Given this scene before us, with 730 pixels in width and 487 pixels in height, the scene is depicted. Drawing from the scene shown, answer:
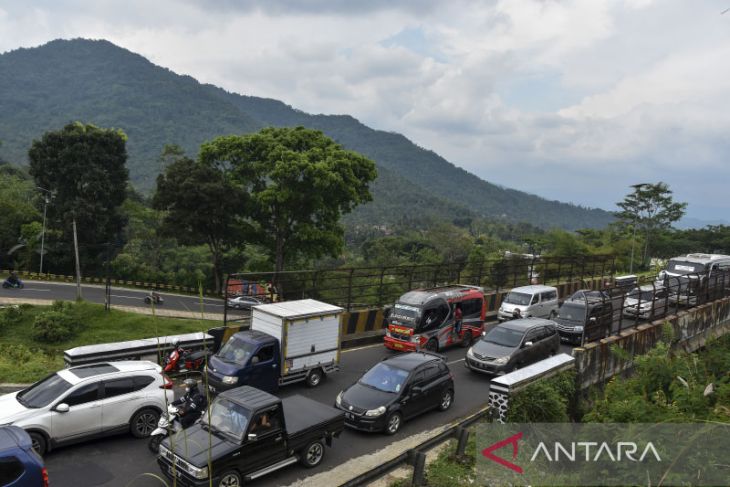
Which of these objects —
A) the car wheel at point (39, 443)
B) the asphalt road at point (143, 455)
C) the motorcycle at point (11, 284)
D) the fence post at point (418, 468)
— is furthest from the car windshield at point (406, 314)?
the motorcycle at point (11, 284)

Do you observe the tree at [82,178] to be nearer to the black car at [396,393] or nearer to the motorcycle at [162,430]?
the motorcycle at [162,430]

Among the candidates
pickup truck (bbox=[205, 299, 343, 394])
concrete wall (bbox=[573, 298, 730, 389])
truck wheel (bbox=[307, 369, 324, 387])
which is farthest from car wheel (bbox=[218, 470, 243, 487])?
concrete wall (bbox=[573, 298, 730, 389])

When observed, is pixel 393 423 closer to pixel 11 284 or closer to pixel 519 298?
pixel 519 298

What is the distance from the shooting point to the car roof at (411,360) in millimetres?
12195

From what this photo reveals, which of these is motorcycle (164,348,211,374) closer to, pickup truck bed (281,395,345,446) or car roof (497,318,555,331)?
pickup truck bed (281,395,345,446)

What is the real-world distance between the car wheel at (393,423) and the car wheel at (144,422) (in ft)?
16.6

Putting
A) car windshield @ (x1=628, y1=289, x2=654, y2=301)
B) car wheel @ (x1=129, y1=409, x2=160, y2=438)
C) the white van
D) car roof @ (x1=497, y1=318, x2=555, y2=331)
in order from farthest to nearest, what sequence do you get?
1. the white van
2. car windshield @ (x1=628, y1=289, x2=654, y2=301)
3. car roof @ (x1=497, y1=318, x2=555, y2=331)
4. car wheel @ (x1=129, y1=409, x2=160, y2=438)

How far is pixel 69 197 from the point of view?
41.9 m

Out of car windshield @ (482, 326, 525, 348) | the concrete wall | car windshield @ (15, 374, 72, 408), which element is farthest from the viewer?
car windshield @ (482, 326, 525, 348)

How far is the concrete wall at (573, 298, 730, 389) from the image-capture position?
13.2 metres

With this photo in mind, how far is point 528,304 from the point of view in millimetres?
22188

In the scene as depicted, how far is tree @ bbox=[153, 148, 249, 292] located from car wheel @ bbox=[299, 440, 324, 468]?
3070cm

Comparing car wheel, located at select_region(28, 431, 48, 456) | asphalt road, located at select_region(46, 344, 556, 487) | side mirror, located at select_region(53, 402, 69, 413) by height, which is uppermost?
side mirror, located at select_region(53, 402, 69, 413)

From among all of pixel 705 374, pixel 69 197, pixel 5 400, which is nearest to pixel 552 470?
pixel 705 374
